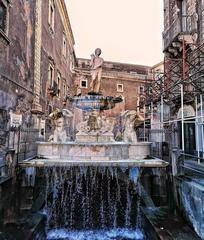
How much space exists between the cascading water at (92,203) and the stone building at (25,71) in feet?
5.56

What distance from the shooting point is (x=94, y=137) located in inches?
308

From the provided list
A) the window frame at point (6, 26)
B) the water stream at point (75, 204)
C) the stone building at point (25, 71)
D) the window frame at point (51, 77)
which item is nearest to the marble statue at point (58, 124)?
the stone building at point (25, 71)

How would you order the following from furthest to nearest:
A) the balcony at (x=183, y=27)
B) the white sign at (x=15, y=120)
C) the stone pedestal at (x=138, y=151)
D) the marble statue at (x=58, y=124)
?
1. the balcony at (x=183, y=27)
2. the white sign at (x=15, y=120)
3. the marble statue at (x=58, y=124)
4. the stone pedestal at (x=138, y=151)

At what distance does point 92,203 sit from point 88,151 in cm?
173

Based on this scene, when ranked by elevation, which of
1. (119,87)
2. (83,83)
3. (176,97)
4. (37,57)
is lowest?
(176,97)

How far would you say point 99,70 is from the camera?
9094 mm

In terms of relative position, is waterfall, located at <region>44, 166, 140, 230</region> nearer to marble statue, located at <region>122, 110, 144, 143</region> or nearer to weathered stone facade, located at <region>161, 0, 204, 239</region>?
marble statue, located at <region>122, 110, 144, 143</region>

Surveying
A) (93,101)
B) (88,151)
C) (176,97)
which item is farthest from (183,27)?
(88,151)

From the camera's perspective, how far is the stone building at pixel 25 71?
26.9 ft

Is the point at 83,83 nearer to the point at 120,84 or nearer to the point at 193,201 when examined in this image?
the point at 120,84

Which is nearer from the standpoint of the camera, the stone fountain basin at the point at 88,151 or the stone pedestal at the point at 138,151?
the stone fountain basin at the point at 88,151

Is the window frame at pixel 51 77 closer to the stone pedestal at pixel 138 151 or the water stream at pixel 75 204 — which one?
the water stream at pixel 75 204

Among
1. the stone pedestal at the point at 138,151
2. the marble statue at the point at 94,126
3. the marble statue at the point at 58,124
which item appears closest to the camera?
the stone pedestal at the point at 138,151

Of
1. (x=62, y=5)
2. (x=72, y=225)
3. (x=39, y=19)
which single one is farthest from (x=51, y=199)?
(x=62, y=5)
